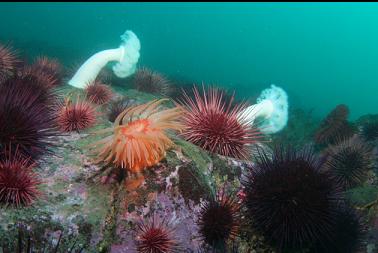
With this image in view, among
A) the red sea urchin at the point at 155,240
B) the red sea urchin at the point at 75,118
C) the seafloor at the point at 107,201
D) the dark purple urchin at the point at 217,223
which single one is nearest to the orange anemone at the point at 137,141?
the seafloor at the point at 107,201

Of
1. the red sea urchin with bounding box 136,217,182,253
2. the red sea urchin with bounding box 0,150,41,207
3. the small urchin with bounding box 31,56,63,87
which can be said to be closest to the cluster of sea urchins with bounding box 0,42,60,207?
the red sea urchin with bounding box 0,150,41,207

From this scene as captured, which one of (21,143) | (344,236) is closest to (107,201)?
(21,143)

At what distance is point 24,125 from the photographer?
418cm

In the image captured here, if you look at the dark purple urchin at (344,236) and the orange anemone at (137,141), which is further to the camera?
the dark purple urchin at (344,236)

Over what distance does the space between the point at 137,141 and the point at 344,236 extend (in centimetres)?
358

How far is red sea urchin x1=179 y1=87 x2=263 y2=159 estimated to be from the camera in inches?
222

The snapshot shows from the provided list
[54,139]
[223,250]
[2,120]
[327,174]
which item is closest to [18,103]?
[2,120]

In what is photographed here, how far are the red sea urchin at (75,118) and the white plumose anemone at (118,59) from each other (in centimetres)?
433

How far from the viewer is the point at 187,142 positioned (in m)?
5.46

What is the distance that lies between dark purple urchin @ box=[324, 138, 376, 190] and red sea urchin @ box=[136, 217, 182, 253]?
5.30m

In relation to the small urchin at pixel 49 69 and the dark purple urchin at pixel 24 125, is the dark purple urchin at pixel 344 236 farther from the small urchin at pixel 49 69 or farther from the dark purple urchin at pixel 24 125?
the small urchin at pixel 49 69

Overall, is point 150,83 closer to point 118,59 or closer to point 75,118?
point 118,59

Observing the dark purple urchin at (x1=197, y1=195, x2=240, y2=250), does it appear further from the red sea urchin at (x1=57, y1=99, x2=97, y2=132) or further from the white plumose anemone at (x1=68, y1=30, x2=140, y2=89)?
the white plumose anemone at (x1=68, y1=30, x2=140, y2=89)

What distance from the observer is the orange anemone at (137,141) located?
4.29 m
